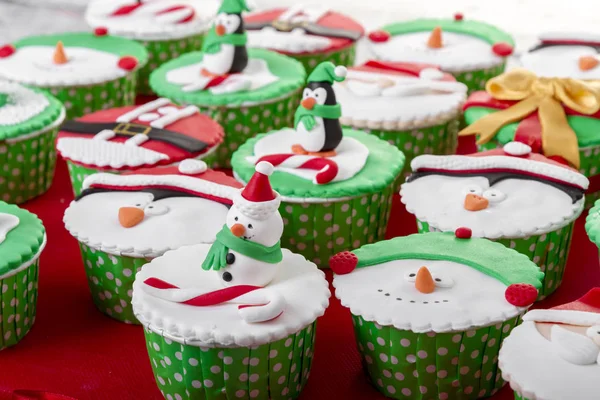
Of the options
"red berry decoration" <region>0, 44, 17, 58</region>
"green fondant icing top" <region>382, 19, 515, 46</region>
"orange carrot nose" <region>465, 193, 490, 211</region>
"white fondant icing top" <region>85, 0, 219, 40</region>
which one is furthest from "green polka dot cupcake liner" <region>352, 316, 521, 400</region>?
"white fondant icing top" <region>85, 0, 219, 40</region>

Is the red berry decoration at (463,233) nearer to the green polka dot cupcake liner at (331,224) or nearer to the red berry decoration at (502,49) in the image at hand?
the green polka dot cupcake liner at (331,224)

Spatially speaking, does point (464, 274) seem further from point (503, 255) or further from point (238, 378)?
point (238, 378)

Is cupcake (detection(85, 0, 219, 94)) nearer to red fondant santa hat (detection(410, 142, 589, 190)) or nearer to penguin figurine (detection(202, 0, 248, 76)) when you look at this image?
penguin figurine (detection(202, 0, 248, 76))

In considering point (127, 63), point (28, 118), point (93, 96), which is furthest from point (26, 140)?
point (127, 63)

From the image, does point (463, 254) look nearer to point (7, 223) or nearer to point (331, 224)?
point (331, 224)

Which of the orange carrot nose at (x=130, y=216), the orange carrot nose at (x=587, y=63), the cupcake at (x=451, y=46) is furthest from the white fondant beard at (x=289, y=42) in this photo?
the orange carrot nose at (x=130, y=216)

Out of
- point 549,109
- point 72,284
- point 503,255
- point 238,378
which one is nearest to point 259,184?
point 238,378
